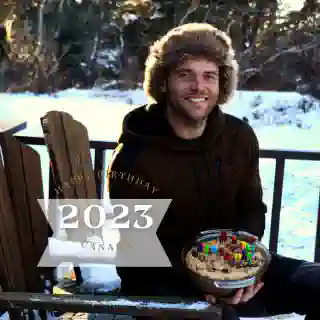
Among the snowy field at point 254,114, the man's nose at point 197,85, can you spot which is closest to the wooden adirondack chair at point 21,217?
the man's nose at point 197,85

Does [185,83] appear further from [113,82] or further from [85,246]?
[113,82]

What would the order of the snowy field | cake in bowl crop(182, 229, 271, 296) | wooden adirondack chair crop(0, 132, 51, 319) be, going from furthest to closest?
the snowy field < wooden adirondack chair crop(0, 132, 51, 319) < cake in bowl crop(182, 229, 271, 296)

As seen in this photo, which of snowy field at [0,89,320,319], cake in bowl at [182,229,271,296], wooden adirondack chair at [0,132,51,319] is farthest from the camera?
snowy field at [0,89,320,319]

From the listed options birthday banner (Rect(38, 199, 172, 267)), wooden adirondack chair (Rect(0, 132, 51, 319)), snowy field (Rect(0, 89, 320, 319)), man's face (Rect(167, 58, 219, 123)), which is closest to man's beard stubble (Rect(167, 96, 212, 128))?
man's face (Rect(167, 58, 219, 123))

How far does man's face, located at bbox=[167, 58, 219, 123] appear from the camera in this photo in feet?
4.46

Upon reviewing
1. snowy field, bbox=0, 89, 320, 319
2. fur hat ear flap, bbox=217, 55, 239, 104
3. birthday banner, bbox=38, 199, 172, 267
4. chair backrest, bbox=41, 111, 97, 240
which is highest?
fur hat ear flap, bbox=217, 55, 239, 104

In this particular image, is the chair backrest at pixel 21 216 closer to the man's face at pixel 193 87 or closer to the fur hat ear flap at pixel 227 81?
the man's face at pixel 193 87

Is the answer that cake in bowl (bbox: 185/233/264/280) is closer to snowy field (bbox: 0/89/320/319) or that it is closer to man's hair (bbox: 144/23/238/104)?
man's hair (bbox: 144/23/238/104)

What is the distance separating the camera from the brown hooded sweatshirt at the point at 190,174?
141 cm

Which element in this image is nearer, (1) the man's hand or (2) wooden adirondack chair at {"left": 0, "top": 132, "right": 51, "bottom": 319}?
(1) the man's hand

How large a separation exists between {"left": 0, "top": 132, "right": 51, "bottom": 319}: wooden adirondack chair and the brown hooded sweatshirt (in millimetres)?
289

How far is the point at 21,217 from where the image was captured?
4.83 ft

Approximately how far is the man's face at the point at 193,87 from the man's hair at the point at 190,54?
0.9 inches

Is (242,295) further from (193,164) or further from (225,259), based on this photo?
(193,164)
